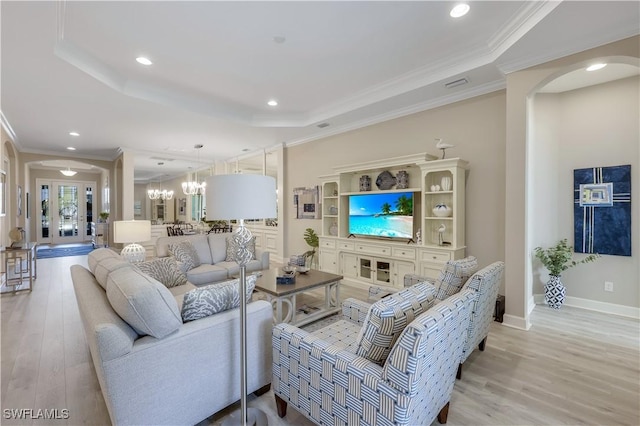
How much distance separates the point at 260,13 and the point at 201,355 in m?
2.81

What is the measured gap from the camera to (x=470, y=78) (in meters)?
3.53

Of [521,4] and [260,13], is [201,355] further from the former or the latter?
[521,4]

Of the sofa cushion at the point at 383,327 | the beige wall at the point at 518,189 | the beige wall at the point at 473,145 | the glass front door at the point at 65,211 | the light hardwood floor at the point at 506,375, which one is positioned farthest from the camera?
the glass front door at the point at 65,211

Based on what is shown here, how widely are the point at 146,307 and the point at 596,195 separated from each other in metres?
5.10

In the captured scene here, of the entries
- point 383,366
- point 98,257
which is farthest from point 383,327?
point 98,257

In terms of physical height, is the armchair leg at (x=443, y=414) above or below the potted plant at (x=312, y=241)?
below

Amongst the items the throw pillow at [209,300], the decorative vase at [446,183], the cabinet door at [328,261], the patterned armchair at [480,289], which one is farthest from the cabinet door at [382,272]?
the throw pillow at [209,300]

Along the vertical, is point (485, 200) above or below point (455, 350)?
above

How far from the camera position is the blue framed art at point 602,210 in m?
3.54

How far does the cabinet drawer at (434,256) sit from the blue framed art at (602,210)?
1807 mm

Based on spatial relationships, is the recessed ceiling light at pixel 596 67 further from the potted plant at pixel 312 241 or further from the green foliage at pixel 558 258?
the potted plant at pixel 312 241

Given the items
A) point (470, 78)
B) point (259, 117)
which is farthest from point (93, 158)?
point (470, 78)

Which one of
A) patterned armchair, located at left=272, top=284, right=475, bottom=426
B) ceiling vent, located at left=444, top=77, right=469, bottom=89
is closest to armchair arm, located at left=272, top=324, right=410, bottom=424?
patterned armchair, located at left=272, top=284, right=475, bottom=426

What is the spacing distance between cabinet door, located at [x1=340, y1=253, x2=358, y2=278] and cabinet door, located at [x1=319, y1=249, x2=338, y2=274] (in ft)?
0.51
